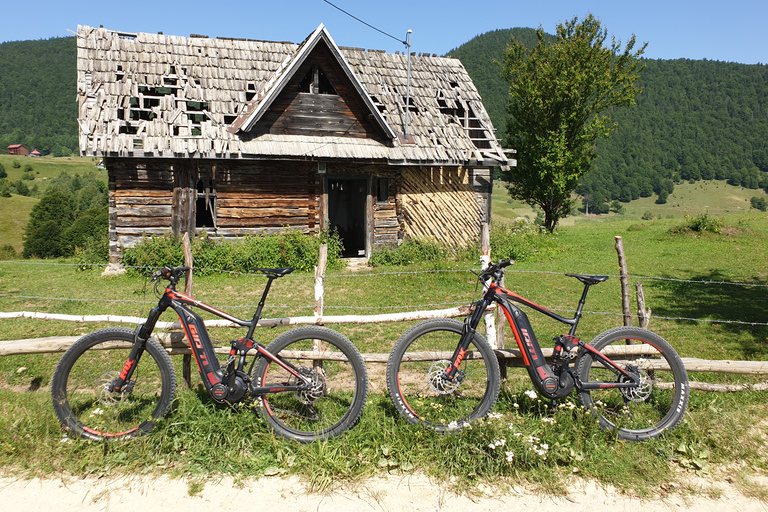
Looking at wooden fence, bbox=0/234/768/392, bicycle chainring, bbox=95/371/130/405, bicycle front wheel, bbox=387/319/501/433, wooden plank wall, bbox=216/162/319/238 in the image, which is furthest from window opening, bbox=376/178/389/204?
bicycle chainring, bbox=95/371/130/405

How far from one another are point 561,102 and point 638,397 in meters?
19.5

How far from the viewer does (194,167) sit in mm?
13148

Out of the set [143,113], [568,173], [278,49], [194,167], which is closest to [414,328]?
[194,167]

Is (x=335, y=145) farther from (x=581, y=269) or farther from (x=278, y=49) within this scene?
(x=581, y=269)

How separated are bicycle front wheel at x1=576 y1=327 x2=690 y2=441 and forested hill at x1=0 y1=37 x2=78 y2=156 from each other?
385 ft

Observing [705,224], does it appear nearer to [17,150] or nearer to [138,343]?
[138,343]

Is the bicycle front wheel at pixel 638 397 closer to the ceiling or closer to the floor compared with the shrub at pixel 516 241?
closer to the floor

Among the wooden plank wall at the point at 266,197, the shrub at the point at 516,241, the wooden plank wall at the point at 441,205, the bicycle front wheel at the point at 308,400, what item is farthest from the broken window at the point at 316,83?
the bicycle front wheel at the point at 308,400

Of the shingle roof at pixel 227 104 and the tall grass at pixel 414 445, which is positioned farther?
the shingle roof at pixel 227 104

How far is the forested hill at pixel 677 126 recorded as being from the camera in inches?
3317

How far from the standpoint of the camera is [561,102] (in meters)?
22.0

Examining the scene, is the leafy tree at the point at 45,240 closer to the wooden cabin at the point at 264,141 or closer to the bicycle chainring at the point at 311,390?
the wooden cabin at the point at 264,141

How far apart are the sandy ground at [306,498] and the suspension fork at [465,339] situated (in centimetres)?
100

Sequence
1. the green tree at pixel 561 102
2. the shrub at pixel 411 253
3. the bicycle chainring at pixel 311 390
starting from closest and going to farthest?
the bicycle chainring at pixel 311 390 → the shrub at pixel 411 253 → the green tree at pixel 561 102
